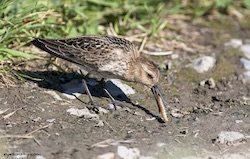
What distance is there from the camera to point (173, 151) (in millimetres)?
6090

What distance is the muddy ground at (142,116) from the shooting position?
601 centimetres

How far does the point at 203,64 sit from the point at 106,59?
182 cm

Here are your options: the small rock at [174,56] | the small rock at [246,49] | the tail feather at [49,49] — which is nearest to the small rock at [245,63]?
the small rock at [246,49]

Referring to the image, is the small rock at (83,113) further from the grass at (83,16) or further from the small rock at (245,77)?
the small rock at (245,77)

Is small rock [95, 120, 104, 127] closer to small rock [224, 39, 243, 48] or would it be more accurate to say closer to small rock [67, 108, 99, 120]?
small rock [67, 108, 99, 120]

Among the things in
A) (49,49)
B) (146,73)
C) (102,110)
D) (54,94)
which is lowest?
(102,110)

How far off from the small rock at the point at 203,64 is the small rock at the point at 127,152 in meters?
2.77

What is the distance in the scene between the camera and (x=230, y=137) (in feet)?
21.4

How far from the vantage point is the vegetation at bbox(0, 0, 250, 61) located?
7668 millimetres

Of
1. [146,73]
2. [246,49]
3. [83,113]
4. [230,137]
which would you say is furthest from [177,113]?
[246,49]

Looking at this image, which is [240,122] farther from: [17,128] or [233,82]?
[17,128]

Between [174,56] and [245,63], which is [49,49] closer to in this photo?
[174,56]

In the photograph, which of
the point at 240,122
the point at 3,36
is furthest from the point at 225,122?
the point at 3,36

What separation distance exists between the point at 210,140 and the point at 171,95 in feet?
4.45
